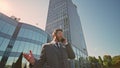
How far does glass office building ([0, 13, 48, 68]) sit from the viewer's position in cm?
2120

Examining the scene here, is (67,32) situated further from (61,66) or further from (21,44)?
(61,66)

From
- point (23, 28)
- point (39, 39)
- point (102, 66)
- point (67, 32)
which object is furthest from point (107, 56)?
point (23, 28)

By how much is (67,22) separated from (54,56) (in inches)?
2099

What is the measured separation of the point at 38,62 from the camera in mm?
1986

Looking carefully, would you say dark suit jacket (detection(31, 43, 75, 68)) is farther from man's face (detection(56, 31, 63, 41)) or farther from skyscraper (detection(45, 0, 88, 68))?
skyscraper (detection(45, 0, 88, 68))

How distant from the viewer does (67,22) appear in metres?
54.8

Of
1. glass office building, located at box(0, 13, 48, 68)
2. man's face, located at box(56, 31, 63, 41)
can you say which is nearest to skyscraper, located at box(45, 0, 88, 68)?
glass office building, located at box(0, 13, 48, 68)

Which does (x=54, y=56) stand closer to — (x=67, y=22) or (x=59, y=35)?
(x=59, y=35)

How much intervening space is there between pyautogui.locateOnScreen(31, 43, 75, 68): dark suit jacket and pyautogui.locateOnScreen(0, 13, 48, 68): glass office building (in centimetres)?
2068

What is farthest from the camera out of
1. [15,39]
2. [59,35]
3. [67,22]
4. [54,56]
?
[67,22]

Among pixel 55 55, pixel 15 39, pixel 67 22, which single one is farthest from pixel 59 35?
pixel 67 22

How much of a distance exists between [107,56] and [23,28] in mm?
32515

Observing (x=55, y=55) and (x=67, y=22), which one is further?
(x=67, y=22)

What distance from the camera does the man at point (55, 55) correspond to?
6.27 ft
